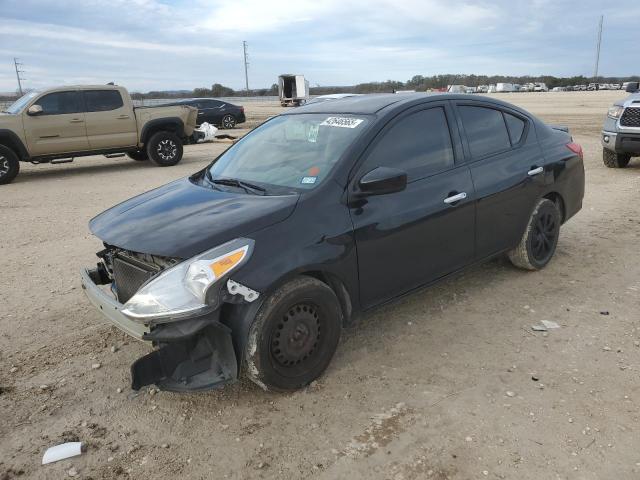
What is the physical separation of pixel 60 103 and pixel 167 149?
8.39ft

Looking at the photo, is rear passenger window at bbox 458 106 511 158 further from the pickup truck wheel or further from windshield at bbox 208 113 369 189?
the pickup truck wheel

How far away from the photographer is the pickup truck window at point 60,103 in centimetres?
1162

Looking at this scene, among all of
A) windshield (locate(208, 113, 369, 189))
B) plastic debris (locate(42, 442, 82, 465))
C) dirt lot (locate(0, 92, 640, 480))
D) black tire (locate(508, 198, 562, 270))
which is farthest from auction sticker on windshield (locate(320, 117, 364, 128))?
plastic debris (locate(42, 442, 82, 465))

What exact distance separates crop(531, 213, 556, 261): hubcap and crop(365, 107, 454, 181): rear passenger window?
1425mm

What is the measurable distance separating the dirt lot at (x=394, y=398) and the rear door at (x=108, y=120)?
7906 mm

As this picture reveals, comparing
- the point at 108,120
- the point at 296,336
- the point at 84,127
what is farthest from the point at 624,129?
the point at 84,127

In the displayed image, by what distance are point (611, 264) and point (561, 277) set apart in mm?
712

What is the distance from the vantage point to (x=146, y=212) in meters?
3.46

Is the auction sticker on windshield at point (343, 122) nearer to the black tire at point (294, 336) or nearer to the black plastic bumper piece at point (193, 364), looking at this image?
the black tire at point (294, 336)

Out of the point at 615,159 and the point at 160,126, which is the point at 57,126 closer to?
the point at 160,126

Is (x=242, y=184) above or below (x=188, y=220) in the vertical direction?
above

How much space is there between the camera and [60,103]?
1182cm

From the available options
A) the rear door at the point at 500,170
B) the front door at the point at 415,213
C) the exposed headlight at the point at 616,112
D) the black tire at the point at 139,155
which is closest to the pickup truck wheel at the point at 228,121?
the black tire at the point at 139,155

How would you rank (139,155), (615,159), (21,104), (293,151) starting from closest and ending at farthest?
(293,151), (615,159), (21,104), (139,155)
